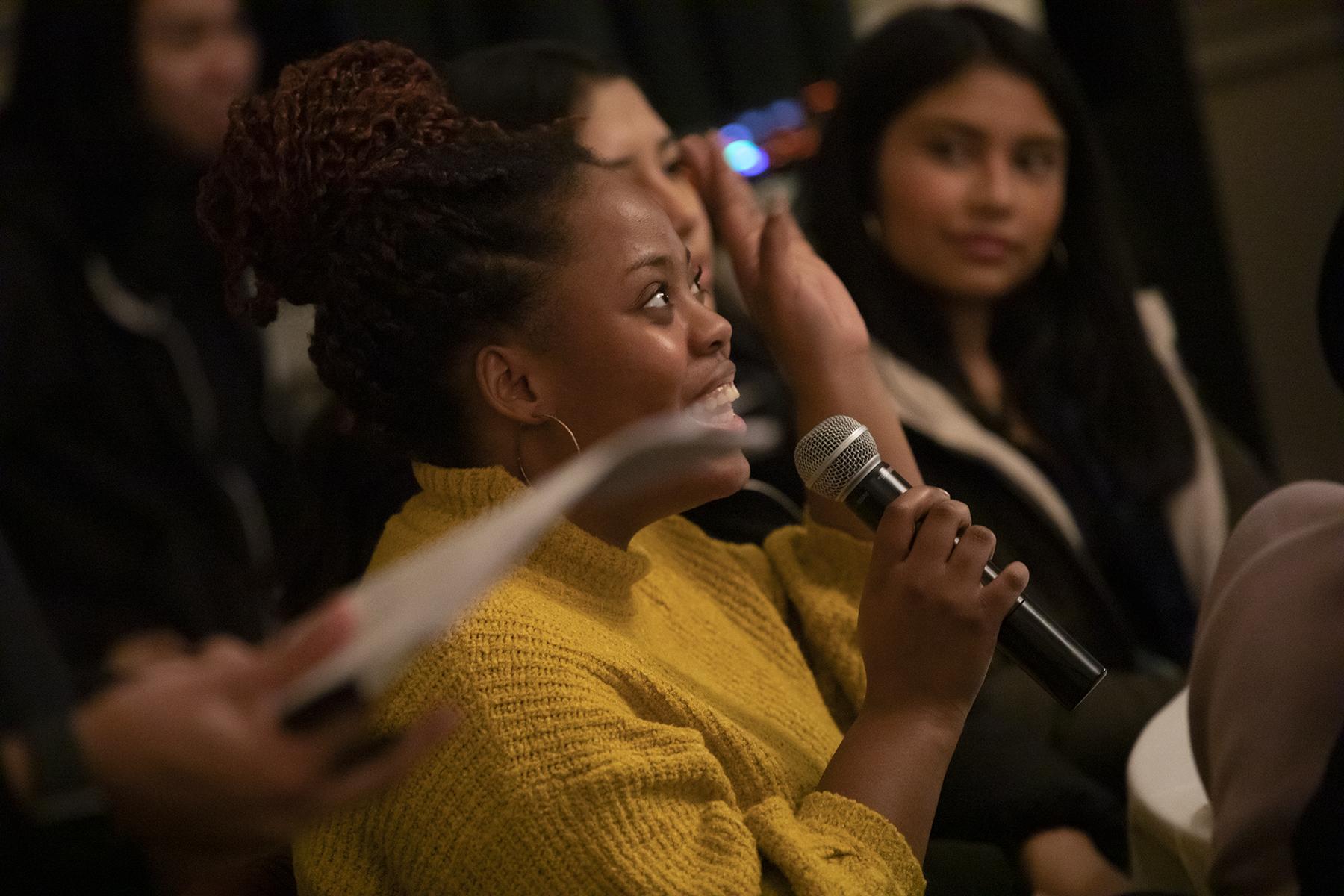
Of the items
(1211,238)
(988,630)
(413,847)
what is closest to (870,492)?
(988,630)

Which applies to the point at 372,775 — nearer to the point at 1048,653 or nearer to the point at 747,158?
the point at 1048,653

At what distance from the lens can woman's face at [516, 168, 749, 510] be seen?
34.6 inches

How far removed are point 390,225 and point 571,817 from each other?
375 millimetres

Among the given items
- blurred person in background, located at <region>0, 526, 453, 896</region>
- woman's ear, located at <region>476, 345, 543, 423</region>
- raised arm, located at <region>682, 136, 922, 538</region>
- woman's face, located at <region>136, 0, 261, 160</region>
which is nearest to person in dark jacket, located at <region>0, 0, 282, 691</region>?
woman's face, located at <region>136, 0, 261, 160</region>

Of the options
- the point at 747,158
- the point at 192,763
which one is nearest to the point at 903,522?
the point at 192,763

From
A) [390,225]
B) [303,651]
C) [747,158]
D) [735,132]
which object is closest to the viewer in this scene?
[303,651]

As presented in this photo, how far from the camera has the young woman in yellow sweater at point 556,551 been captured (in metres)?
0.79

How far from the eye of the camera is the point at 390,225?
2.87 feet

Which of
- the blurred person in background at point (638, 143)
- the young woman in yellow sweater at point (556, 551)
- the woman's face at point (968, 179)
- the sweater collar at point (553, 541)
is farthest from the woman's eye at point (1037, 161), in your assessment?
the sweater collar at point (553, 541)

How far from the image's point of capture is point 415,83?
955 millimetres

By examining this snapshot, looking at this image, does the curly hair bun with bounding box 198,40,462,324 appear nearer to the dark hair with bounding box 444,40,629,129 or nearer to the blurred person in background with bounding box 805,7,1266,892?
the dark hair with bounding box 444,40,629,129

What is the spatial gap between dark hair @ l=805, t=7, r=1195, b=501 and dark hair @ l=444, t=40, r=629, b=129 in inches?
17.6

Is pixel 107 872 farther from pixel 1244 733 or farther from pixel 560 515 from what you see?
pixel 1244 733

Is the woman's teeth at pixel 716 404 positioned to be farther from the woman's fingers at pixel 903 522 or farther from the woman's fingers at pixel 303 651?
the woman's fingers at pixel 303 651
